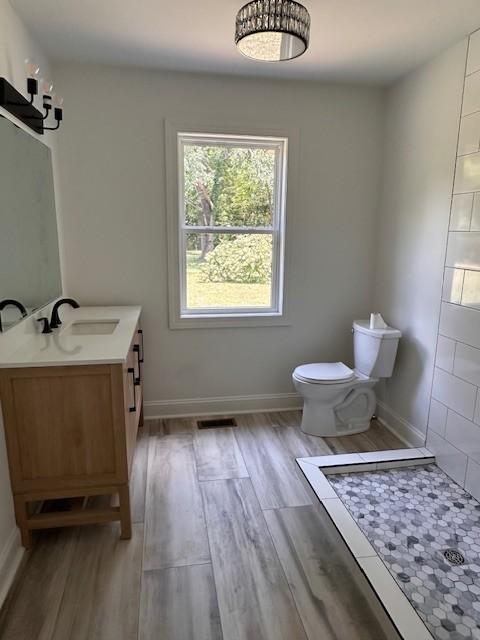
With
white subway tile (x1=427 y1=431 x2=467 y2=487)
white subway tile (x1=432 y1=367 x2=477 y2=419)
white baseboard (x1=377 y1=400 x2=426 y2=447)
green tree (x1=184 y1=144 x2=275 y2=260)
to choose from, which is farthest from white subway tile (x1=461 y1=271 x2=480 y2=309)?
green tree (x1=184 y1=144 x2=275 y2=260)

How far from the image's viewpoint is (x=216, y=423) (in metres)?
3.09

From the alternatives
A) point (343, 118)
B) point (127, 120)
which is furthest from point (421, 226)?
point (127, 120)

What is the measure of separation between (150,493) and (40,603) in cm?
74

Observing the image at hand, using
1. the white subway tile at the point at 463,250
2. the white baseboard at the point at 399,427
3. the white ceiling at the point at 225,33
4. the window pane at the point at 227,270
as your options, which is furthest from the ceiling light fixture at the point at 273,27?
the white baseboard at the point at 399,427

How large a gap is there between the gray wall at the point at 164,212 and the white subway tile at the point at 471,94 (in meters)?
0.88

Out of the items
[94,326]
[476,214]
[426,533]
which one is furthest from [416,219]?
[94,326]

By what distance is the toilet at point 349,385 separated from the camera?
2812 millimetres

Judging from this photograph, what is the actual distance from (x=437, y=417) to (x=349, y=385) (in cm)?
57

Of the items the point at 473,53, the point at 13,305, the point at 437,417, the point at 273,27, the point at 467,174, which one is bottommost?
the point at 437,417

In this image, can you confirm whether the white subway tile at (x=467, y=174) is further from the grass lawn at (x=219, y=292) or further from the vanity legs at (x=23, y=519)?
the vanity legs at (x=23, y=519)

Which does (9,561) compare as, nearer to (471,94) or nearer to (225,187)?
(225,187)

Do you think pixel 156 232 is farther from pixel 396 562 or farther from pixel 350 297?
pixel 396 562

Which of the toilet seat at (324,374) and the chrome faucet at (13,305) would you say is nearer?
the chrome faucet at (13,305)

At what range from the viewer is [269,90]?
2881 millimetres
